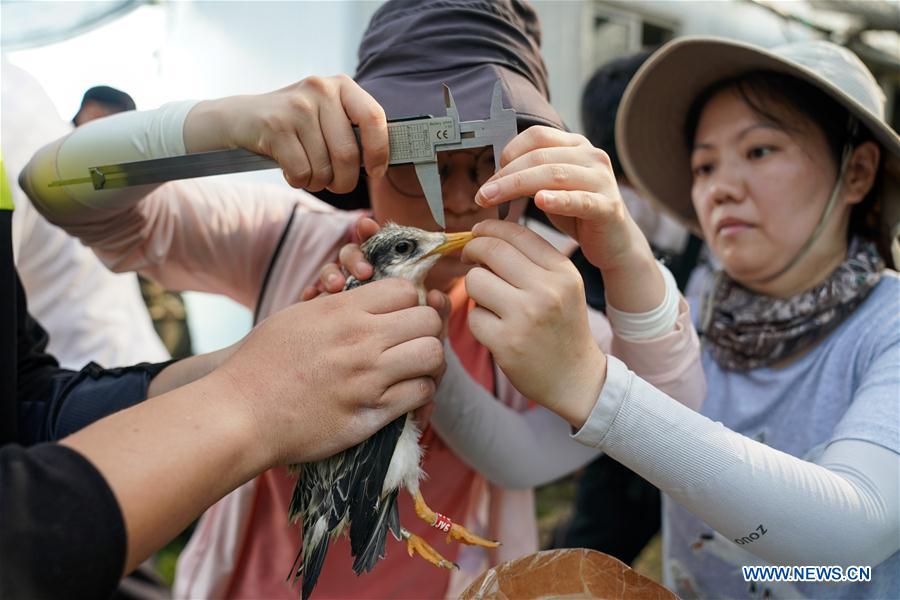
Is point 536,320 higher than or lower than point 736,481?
higher

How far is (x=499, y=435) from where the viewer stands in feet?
5.41

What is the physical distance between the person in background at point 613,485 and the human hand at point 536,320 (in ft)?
6.35

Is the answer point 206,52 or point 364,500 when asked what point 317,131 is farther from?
point 206,52

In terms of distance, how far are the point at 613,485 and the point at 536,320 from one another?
99.7 inches

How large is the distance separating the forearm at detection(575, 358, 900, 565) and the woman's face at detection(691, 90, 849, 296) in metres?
0.72

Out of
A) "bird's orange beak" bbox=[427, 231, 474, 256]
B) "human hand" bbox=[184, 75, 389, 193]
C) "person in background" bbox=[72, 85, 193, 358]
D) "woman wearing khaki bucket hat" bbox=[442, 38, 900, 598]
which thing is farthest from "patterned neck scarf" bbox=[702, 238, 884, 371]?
"person in background" bbox=[72, 85, 193, 358]

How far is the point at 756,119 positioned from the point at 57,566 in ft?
6.16

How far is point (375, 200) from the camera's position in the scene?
165 cm

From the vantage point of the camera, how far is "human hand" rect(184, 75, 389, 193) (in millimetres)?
1142

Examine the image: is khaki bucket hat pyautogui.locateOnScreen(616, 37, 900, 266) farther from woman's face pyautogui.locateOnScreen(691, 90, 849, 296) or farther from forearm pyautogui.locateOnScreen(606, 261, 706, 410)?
forearm pyautogui.locateOnScreen(606, 261, 706, 410)

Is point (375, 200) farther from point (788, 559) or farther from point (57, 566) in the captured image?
point (788, 559)

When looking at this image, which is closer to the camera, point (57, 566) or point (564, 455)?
point (57, 566)


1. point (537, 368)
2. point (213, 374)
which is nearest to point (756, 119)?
point (537, 368)

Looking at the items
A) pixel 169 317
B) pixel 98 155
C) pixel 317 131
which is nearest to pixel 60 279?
pixel 98 155
